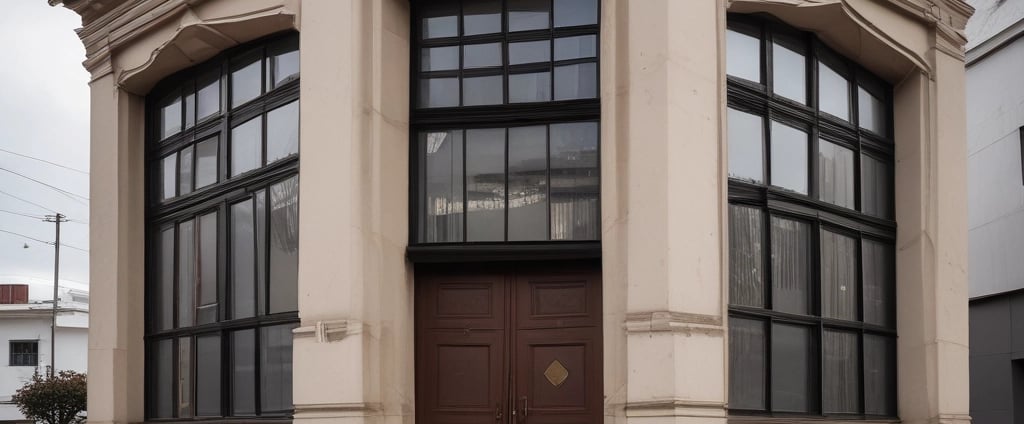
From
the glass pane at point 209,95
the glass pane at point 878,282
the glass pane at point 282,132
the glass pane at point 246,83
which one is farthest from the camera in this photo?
the glass pane at point 209,95

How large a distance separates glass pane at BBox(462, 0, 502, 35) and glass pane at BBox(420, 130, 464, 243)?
3.26 feet

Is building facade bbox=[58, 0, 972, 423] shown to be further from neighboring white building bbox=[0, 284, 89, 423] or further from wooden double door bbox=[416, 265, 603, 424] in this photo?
neighboring white building bbox=[0, 284, 89, 423]

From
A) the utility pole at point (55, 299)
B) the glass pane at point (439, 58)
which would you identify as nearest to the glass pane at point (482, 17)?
the glass pane at point (439, 58)

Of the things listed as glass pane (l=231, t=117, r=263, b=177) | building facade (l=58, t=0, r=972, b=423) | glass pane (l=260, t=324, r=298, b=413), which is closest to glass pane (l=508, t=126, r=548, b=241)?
building facade (l=58, t=0, r=972, b=423)

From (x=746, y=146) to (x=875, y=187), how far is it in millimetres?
2928

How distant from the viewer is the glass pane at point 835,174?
12055 mm

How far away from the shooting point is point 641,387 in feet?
28.9

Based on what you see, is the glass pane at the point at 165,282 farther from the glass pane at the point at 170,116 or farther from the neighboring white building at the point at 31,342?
the neighboring white building at the point at 31,342

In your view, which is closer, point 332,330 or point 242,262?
point 332,330

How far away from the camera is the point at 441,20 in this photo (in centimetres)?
1056

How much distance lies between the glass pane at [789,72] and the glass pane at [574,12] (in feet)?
7.43

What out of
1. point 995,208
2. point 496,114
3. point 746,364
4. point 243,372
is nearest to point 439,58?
point 496,114

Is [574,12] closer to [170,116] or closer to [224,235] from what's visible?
[224,235]

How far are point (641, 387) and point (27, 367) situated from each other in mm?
54665
